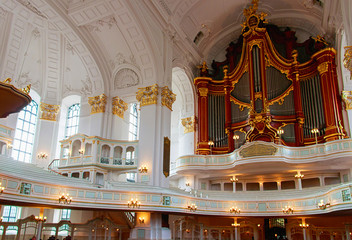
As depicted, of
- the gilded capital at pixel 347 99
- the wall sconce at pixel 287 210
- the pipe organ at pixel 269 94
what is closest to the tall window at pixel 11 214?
the pipe organ at pixel 269 94

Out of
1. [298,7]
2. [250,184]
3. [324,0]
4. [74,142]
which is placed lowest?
[250,184]

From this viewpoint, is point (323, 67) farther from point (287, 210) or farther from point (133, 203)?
point (133, 203)

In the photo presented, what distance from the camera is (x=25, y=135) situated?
27.5 meters

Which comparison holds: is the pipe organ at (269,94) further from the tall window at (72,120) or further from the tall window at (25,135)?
the tall window at (25,135)

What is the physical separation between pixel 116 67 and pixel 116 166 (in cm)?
794

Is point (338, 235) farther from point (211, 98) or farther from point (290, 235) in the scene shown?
point (211, 98)

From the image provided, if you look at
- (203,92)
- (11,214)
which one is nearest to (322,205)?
→ (203,92)

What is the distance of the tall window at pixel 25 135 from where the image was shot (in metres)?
26.7

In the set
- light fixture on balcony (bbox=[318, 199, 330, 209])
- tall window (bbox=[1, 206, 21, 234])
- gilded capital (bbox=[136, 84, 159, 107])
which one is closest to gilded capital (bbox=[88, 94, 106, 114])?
gilded capital (bbox=[136, 84, 159, 107])

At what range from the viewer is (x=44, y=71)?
93.4 feet

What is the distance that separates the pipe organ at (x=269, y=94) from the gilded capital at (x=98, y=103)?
8.27 metres

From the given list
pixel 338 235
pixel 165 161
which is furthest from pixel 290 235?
pixel 165 161

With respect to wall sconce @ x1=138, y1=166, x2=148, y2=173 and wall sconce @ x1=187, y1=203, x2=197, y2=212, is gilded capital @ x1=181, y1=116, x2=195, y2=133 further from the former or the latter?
wall sconce @ x1=187, y1=203, x2=197, y2=212

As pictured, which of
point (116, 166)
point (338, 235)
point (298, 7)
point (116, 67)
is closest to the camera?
point (338, 235)
